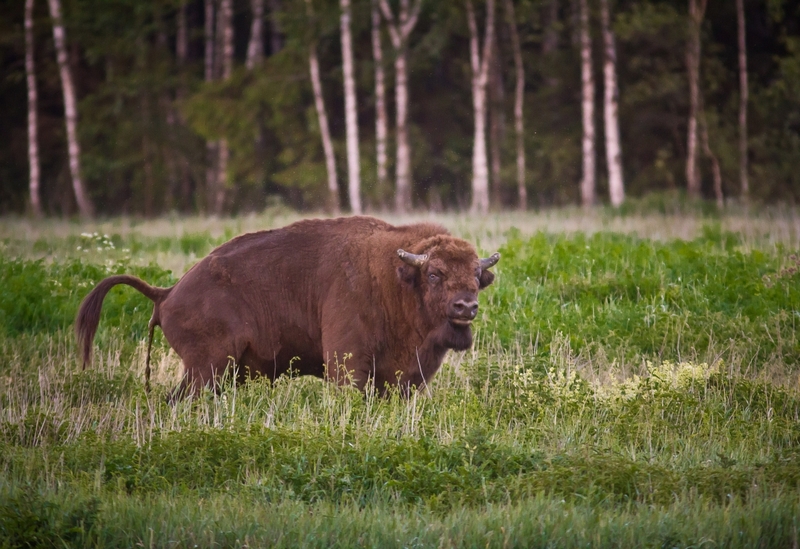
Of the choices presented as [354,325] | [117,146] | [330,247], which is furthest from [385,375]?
[117,146]

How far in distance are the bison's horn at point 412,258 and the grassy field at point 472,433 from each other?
3.93ft

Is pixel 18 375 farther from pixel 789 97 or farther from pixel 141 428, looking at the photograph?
pixel 789 97

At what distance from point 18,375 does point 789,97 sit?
29.1m

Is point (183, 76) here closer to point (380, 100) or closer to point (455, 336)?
point (380, 100)

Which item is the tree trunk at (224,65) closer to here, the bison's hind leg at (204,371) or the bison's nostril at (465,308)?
the bison's hind leg at (204,371)

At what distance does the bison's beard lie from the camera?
26.4ft

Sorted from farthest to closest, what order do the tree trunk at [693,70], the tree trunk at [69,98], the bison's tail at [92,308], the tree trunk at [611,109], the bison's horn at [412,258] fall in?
1. the tree trunk at [69,98]
2. the tree trunk at [693,70]
3. the tree trunk at [611,109]
4. the bison's tail at [92,308]
5. the bison's horn at [412,258]

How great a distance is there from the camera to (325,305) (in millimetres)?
8516

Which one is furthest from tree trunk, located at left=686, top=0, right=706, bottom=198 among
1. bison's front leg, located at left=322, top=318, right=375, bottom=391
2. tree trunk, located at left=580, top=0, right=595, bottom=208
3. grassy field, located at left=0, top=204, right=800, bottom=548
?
bison's front leg, located at left=322, top=318, right=375, bottom=391

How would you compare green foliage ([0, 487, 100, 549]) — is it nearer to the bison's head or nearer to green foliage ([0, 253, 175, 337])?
the bison's head

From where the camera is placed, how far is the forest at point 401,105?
101 ft

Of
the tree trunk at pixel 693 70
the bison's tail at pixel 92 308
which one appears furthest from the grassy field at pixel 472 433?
the tree trunk at pixel 693 70

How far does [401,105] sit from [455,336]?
22.4 metres

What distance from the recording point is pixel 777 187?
33.9 m
